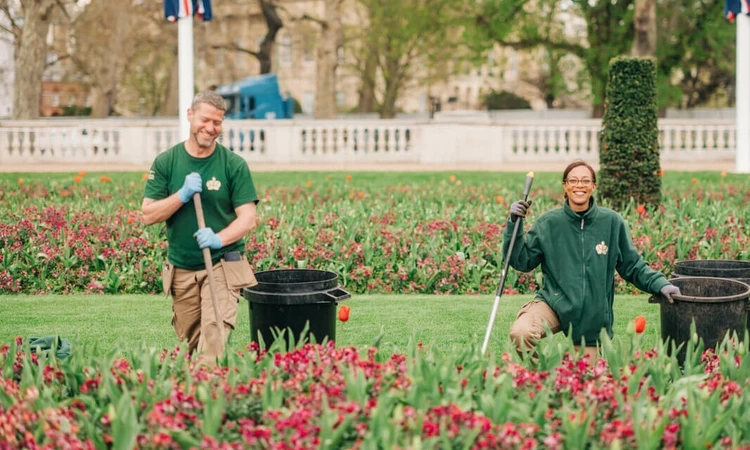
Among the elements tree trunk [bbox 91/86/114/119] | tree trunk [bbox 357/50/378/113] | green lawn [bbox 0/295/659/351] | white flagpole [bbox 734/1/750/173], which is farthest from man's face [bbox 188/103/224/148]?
tree trunk [bbox 357/50/378/113]

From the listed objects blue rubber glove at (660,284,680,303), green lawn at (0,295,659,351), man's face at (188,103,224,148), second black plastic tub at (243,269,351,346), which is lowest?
green lawn at (0,295,659,351)

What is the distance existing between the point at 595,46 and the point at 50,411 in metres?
31.5

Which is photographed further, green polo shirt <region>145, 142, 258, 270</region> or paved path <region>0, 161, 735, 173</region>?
paved path <region>0, 161, 735, 173</region>

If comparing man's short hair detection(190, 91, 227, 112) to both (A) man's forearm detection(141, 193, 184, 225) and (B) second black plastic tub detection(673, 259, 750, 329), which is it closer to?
(A) man's forearm detection(141, 193, 184, 225)

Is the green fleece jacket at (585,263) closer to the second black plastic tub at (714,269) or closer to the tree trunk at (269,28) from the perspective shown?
the second black plastic tub at (714,269)

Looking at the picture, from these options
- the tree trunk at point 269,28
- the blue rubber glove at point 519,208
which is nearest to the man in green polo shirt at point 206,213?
the blue rubber glove at point 519,208

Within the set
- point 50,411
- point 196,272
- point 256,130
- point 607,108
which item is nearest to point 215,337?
point 196,272

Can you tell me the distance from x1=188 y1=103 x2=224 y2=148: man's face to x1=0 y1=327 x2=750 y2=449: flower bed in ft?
4.05

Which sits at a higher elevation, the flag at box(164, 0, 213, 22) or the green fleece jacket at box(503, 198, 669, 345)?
the flag at box(164, 0, 213, 22)

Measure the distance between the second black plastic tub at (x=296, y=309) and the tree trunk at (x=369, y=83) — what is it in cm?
3906

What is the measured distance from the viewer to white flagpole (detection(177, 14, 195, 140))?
16.2 meters

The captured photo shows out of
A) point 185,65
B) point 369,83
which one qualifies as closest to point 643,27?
point 185,65

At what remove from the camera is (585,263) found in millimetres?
5555

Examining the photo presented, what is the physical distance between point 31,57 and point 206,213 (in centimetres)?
2465
